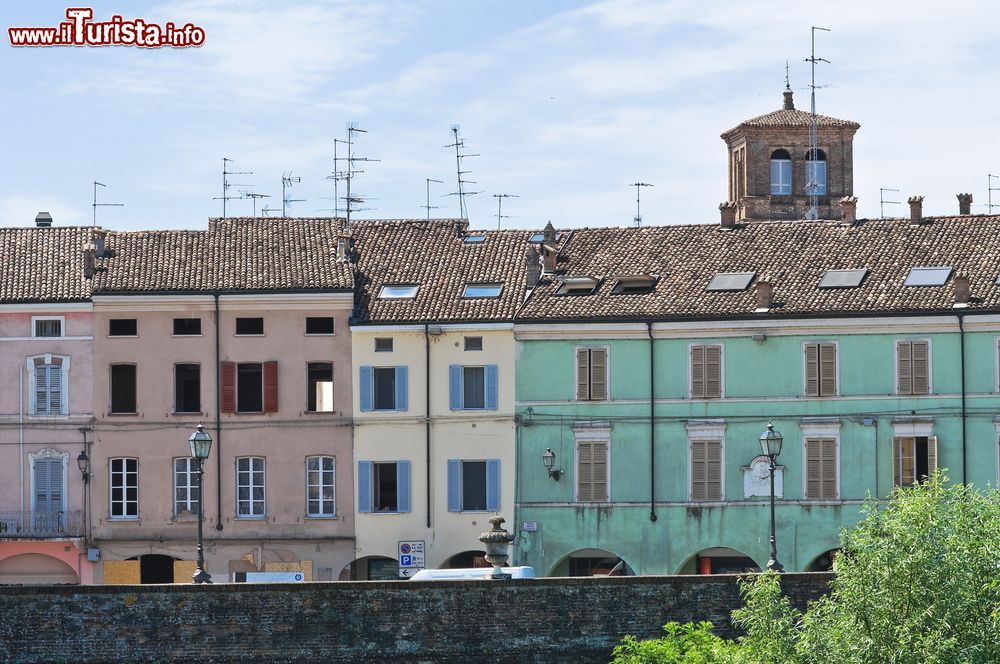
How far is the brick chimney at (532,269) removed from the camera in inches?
2837

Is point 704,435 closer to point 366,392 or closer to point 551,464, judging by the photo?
point 551,464

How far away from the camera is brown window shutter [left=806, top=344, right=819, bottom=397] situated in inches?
2726

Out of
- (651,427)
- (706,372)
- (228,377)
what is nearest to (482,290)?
(651,427)

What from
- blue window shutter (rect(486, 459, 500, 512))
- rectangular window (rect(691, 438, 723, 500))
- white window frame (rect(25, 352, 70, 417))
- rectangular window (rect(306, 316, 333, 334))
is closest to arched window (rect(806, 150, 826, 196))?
rectangular window (rect(691, 438, 723, 500))

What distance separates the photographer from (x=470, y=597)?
55.6 metres

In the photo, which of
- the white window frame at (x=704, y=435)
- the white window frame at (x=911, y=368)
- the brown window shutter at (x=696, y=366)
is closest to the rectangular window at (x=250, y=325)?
the brown window shutter at (x=696, y=366)

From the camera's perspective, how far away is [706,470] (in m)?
69.8

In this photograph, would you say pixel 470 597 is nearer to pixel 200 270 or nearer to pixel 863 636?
pixel 863 636

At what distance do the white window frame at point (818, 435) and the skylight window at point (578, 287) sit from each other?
6.86 meters

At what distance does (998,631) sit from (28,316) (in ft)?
112

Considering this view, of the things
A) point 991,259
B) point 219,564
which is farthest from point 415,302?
point 991,259

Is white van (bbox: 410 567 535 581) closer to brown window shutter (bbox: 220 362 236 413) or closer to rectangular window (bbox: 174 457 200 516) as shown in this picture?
rectangular window (bbox: 174 457 200 516)

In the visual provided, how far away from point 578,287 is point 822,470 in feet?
27.1

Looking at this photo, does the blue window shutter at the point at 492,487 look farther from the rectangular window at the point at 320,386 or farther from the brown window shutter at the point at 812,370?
the brown window shutter at the point at 812,370
